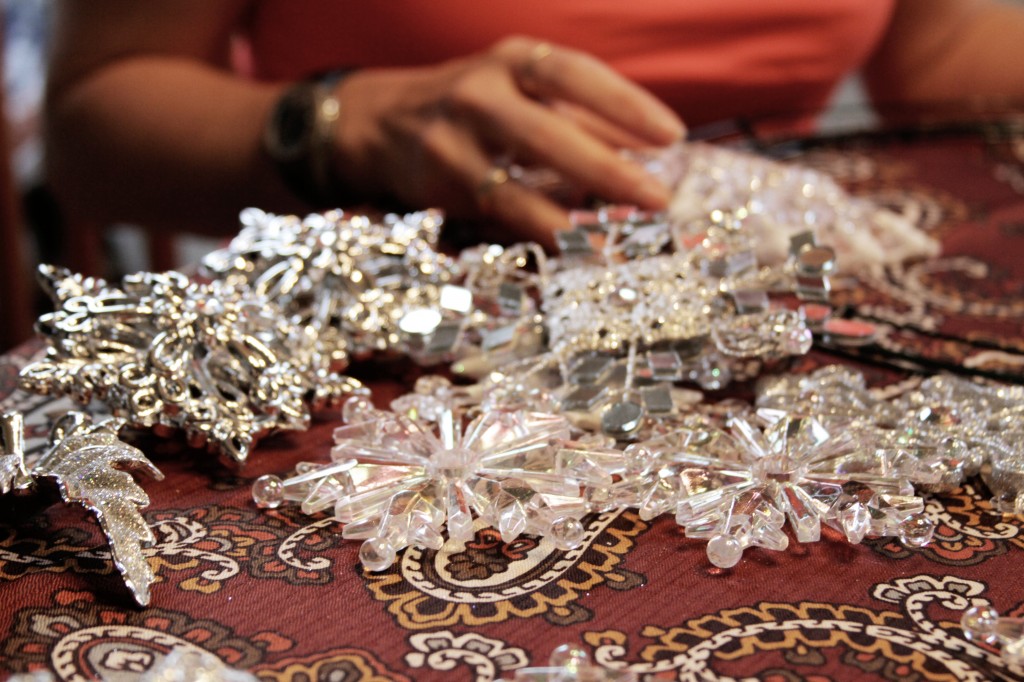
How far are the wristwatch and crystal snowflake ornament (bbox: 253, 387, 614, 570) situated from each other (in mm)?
462

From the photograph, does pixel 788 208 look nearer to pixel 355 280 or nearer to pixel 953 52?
pixel 355 280

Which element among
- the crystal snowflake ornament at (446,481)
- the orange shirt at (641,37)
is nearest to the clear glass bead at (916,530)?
the crystal snowflake ornament at (446,481)

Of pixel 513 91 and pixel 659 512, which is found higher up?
pixel 513 91

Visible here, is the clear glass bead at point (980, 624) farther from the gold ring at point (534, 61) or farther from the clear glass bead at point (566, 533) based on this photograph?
the gold ring at point (534, 61)

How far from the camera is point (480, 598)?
36cm

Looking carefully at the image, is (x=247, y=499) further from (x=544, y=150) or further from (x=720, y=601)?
(x=544, y=150)

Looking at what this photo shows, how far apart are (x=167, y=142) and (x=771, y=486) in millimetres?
760

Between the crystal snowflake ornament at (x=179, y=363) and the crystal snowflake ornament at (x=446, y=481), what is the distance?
0.03 meters

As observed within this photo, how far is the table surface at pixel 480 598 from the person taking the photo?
12.9 inches

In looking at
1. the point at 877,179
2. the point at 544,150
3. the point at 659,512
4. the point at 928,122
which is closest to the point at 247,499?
the point at 659,512

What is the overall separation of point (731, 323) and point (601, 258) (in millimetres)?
89

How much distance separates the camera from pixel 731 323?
0.49 metres

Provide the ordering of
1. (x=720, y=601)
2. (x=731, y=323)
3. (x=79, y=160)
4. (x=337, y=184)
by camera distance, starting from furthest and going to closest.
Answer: (x=79, y=160) < (x=337, y=184) < (x=731, y=323) < (x=720, y=601)

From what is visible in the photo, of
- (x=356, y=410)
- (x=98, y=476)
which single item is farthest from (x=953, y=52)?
(x=98, y=476)
